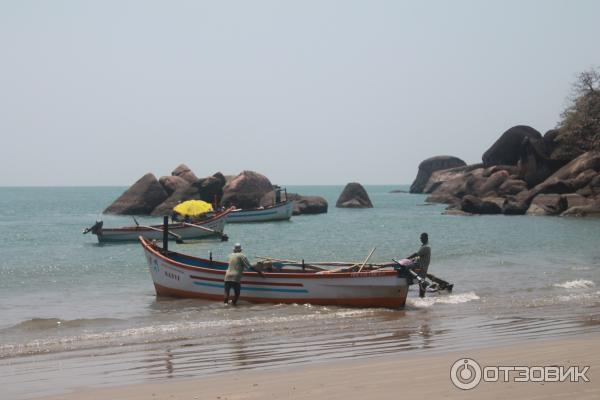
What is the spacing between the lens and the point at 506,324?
14.7 metres

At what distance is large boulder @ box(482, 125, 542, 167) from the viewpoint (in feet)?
233

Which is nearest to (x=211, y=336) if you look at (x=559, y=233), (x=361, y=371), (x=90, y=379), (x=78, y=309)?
(x=90, y=379)

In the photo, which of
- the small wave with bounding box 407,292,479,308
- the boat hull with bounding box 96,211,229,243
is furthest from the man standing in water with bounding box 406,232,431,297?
the boat hull with bounding box 96,211,229,243

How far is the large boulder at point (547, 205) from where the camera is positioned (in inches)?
2162

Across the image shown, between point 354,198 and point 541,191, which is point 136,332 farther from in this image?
point 354,198

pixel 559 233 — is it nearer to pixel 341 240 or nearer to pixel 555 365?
pixel 341 240

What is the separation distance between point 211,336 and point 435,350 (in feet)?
15.8

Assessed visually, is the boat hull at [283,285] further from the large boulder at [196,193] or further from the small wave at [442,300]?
the large boulder at [196,193]

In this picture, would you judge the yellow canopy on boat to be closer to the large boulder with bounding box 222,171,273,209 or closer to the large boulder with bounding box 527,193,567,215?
the large boulder with bounding box 222,171,273,209

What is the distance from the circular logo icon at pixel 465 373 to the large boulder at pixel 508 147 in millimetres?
62913

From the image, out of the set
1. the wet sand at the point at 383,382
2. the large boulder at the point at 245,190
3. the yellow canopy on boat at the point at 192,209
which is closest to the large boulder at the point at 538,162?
the large boulder at the point at 245,190

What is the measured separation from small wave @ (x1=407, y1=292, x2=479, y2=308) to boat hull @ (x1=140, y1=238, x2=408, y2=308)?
3.30ft

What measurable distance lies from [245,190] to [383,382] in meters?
59.8

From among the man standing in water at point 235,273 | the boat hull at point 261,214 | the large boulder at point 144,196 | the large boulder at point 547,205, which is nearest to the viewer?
the man standing in water at point 235,273
